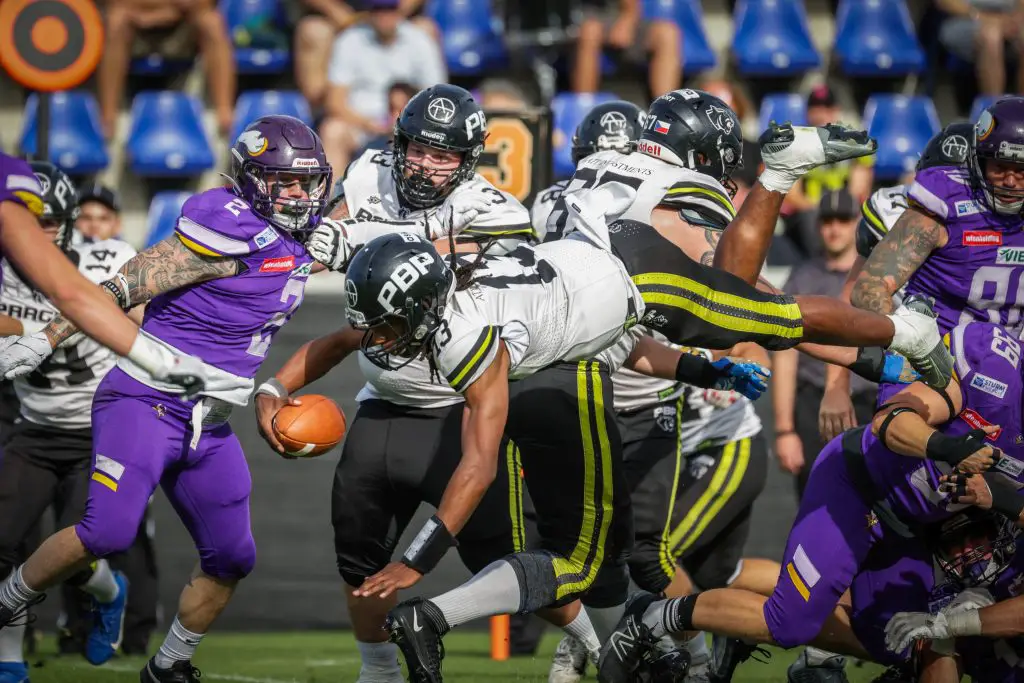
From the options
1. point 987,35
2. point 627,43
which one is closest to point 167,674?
point 627,43

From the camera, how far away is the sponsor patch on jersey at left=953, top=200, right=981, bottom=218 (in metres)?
5.35

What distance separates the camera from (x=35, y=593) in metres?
5.21

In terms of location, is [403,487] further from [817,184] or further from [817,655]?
[817,184]

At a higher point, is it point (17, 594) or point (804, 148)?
point (804, 148)

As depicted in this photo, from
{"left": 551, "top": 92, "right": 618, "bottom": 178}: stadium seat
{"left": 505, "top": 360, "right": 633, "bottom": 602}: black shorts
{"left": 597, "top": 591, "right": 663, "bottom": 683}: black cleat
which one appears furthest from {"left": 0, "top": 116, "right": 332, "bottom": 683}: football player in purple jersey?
{"left": 551, "top": 92, "right": 618, "bottom": 178}: stadium seat

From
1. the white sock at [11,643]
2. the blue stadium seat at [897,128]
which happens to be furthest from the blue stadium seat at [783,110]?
the white sock at [11,643]

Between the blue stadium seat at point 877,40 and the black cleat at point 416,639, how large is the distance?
720 centimetres

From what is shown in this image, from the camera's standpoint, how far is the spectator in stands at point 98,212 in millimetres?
7598

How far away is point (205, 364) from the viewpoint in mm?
5188

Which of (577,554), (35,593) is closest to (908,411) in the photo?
(577,554)

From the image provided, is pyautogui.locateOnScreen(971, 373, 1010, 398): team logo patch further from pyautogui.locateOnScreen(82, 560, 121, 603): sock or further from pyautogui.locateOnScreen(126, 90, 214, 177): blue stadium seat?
pyautogui.locateOnScreen(126, 90, 214, 177): blue stadium seat

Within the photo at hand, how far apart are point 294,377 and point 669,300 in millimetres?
1370

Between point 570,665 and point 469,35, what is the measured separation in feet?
19.5

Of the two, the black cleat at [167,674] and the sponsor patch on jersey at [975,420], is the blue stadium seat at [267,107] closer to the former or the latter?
the black cleat at [167,674]
